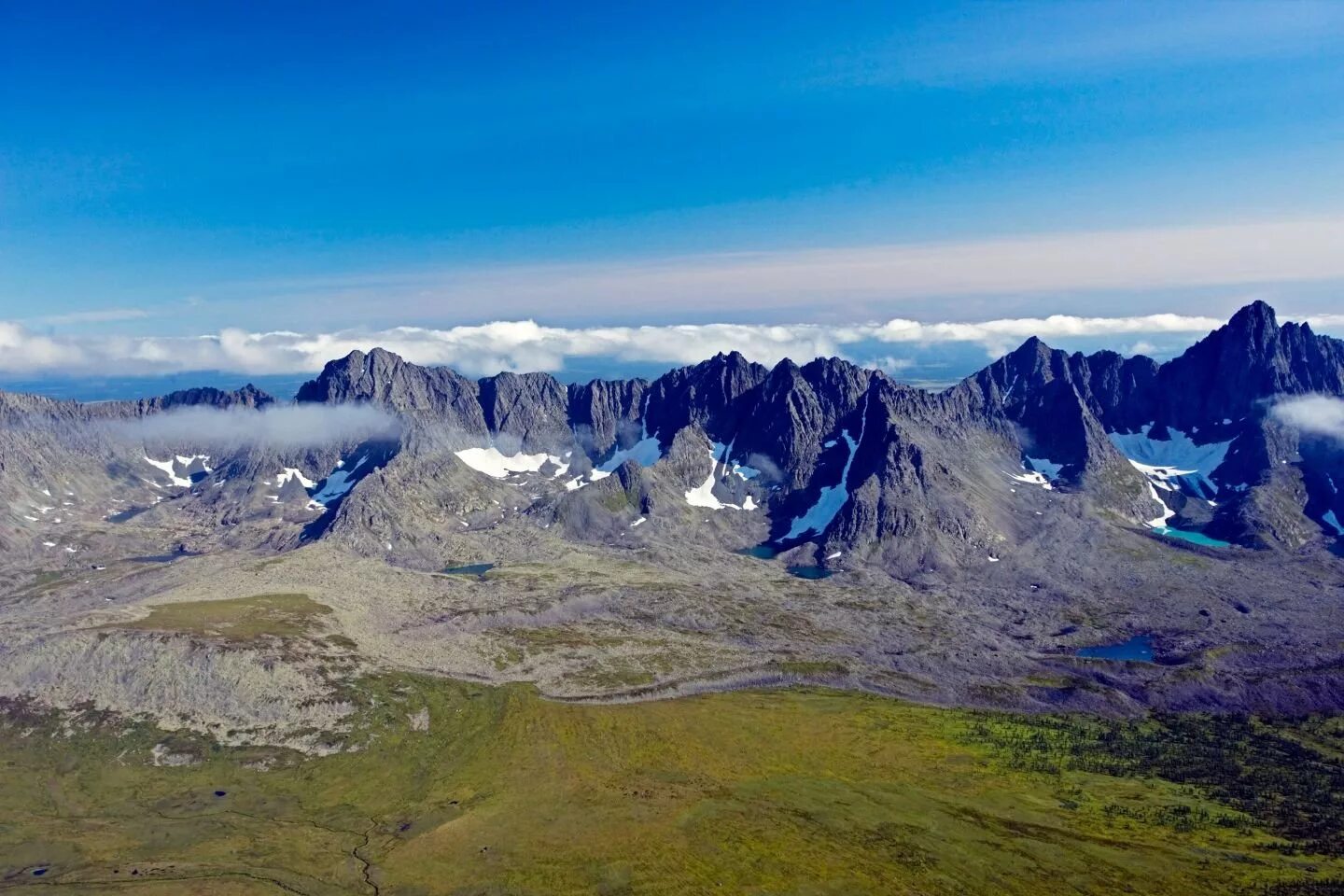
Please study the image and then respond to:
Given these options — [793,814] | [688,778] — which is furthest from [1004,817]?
[688,778]

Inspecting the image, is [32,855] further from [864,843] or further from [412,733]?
[864,843]

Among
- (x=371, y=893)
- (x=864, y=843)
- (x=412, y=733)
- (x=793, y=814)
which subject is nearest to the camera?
(x=371, y=893)

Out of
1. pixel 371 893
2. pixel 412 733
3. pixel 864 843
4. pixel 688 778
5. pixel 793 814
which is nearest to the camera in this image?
pixel 371 893

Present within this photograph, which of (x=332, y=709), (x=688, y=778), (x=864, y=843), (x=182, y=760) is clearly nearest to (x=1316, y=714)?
(x=864, y=843)

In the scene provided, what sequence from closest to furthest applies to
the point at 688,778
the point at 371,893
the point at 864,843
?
the point at 371,893 → the point at 864,843 → the point at 688,778

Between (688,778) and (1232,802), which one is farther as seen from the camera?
(688,778)

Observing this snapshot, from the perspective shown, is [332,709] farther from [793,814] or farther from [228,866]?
[793,814]
